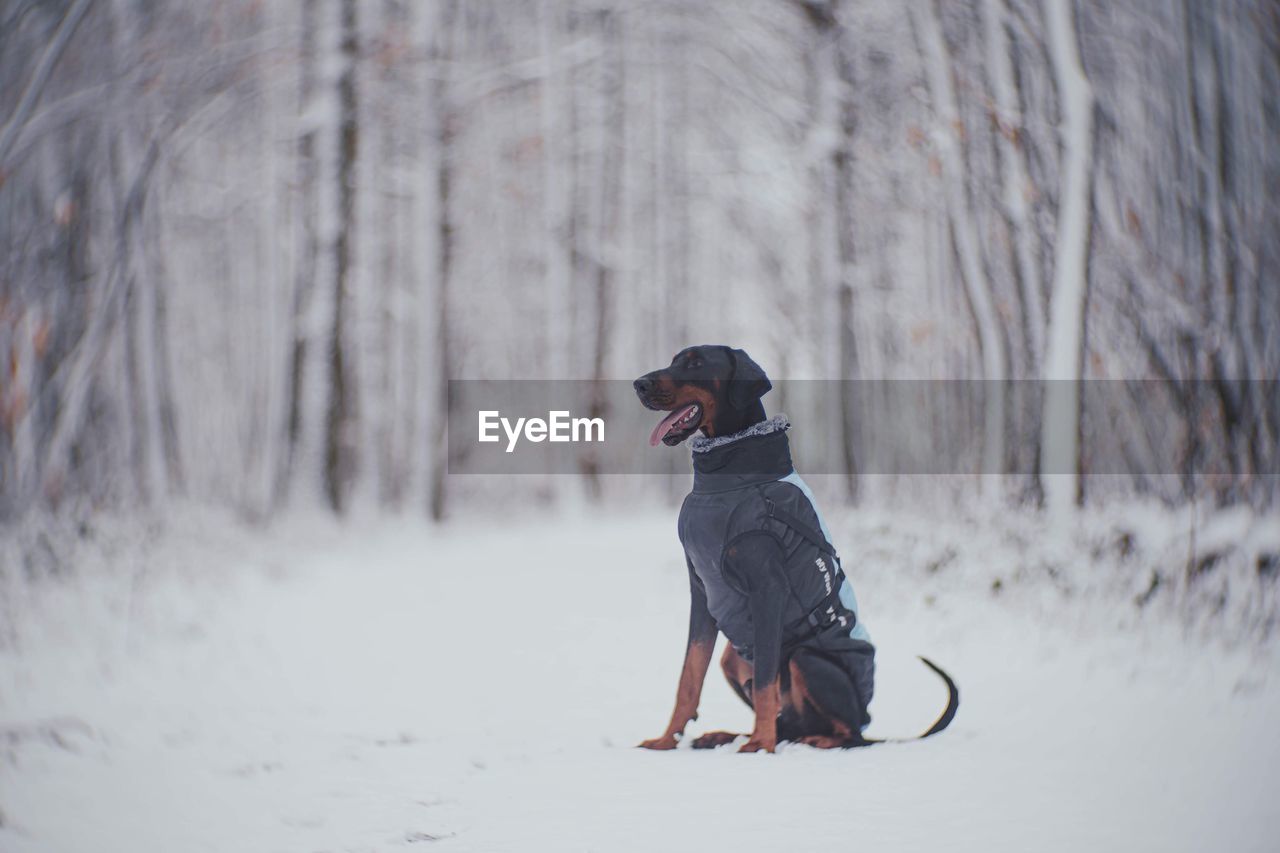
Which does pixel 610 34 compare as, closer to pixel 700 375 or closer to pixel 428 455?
pixel 428 455

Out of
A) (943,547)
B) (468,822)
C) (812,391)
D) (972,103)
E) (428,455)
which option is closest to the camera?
(468,822)

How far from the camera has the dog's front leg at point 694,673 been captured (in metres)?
3.85

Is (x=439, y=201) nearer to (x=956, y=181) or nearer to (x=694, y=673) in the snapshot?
(x=956, y=181)

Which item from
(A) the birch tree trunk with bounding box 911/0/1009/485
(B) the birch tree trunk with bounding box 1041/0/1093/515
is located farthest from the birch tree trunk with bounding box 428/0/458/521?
(B) the birch tree trunk with bounding box 1041/0/1093/515

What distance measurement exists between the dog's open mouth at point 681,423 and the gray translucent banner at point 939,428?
143 cm

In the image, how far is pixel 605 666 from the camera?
5730mm

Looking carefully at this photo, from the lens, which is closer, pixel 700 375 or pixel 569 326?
pixel 700 375

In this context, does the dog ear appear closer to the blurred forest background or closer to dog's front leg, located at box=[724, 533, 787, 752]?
dog's front leg, located at box=[724, 533, 787, 752]

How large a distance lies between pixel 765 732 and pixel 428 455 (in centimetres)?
1025

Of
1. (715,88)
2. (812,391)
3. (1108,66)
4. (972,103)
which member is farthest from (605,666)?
(715,88)

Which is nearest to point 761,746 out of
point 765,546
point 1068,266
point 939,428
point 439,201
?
point 765,546

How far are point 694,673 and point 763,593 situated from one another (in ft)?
1.64

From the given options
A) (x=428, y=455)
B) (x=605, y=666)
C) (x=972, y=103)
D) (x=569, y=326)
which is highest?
(x=972, y=103)

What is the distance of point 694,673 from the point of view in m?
3.85
